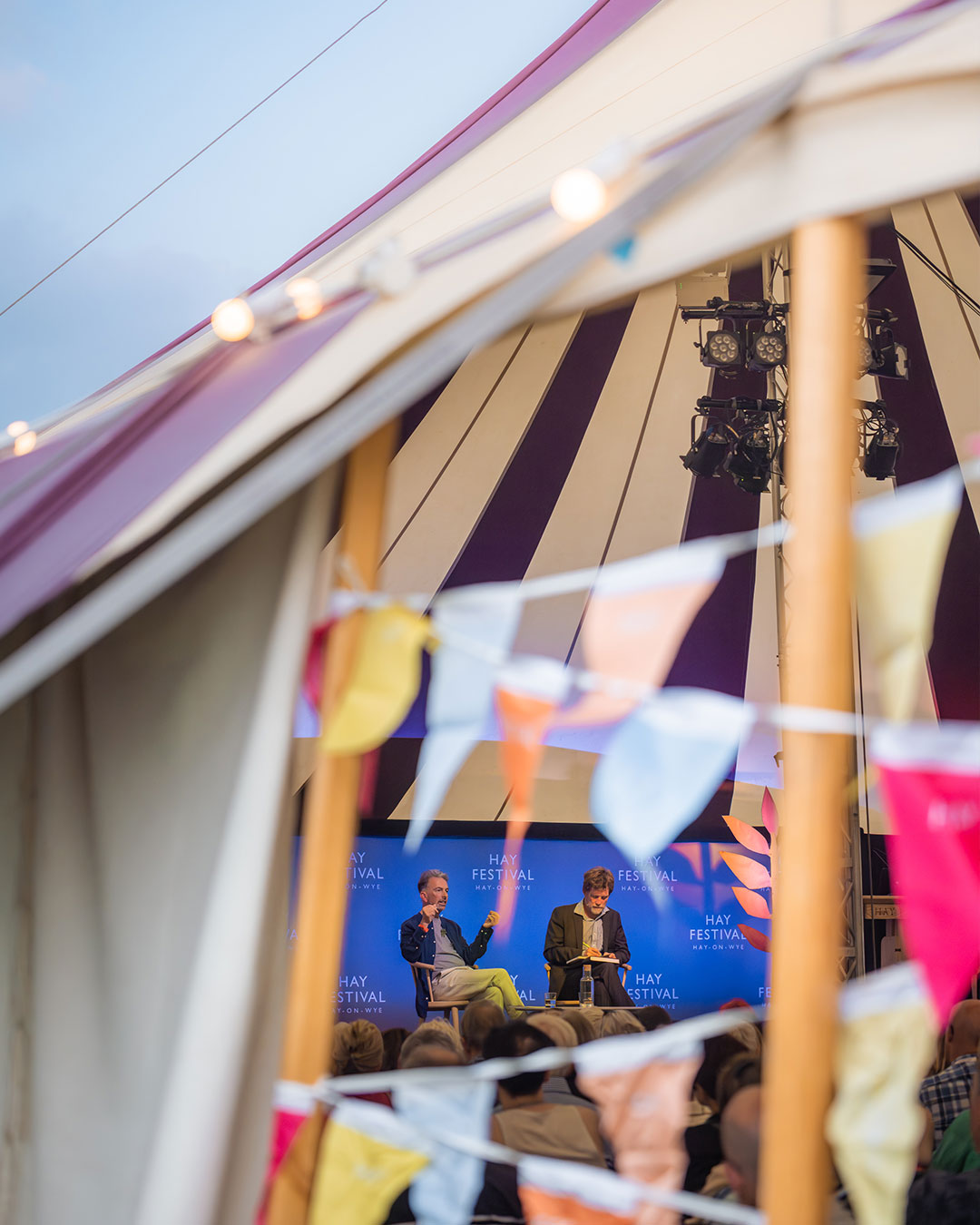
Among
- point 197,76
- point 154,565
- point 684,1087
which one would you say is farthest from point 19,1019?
point 197,76

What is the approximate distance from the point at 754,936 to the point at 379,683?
5.47m

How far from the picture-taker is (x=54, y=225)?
743 cm

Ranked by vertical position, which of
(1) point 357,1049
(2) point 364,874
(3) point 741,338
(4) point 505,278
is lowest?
(1) point 357,1049

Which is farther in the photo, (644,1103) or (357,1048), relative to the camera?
(357,1048)

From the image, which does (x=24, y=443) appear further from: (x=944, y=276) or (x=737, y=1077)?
(x=944, y=276)

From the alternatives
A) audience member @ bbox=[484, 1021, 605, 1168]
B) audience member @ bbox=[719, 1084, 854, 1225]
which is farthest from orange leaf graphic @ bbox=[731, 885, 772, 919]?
audience member @ bbox=[719, 1084, 854, 1225]

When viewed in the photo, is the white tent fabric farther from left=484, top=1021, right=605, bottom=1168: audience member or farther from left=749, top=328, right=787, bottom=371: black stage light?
left=749, top=328, right=787, bottom=371: black stage light

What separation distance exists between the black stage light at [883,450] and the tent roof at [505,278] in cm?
250

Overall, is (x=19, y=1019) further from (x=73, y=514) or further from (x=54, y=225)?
(x=54, y=225)

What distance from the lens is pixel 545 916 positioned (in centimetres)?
609

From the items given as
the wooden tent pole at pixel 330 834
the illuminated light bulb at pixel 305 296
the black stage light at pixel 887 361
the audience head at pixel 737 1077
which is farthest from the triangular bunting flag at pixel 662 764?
the black stage light at pixel 887 361

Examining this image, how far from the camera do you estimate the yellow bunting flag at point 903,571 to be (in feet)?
3.67

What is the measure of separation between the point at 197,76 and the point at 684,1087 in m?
6.49

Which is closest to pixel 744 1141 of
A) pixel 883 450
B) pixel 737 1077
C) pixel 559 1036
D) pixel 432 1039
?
pixel 737 1077
